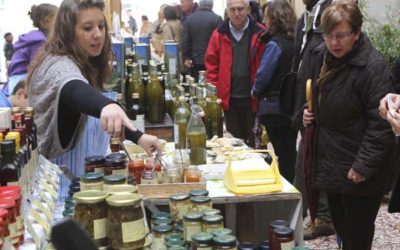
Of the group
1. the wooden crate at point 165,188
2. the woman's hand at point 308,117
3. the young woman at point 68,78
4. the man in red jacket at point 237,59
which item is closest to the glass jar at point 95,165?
the young woman at point 68,78

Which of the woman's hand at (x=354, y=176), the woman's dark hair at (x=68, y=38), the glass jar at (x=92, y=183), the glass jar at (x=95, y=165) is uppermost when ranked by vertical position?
the woman's dark hair at (x=68, y=38)

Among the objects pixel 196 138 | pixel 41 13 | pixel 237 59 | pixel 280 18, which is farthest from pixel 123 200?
pixel 41 13

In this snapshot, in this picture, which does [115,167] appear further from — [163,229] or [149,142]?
[163,229]

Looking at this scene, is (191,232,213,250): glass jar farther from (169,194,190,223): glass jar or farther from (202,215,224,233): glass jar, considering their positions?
(169,194,190,223): glass jar

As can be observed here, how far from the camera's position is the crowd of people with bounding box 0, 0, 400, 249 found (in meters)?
2.35

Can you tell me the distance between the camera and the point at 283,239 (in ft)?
5.49

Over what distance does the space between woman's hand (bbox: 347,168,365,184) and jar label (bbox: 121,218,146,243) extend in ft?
5.18

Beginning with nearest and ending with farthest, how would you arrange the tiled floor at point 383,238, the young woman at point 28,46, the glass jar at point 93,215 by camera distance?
the glass jar at point 93,215 → the tiled floor at point 383,238 → the young woman at point 28,46

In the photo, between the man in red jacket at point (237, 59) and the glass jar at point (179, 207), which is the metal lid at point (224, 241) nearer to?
the glass jar at point (179, 207)

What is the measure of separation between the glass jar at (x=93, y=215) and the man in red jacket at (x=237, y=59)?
3534 mm

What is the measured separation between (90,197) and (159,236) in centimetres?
25

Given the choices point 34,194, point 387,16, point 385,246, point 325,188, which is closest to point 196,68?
point 387,16

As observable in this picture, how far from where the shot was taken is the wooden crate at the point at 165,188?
2490 mm

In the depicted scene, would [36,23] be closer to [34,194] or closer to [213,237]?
[34,194]
